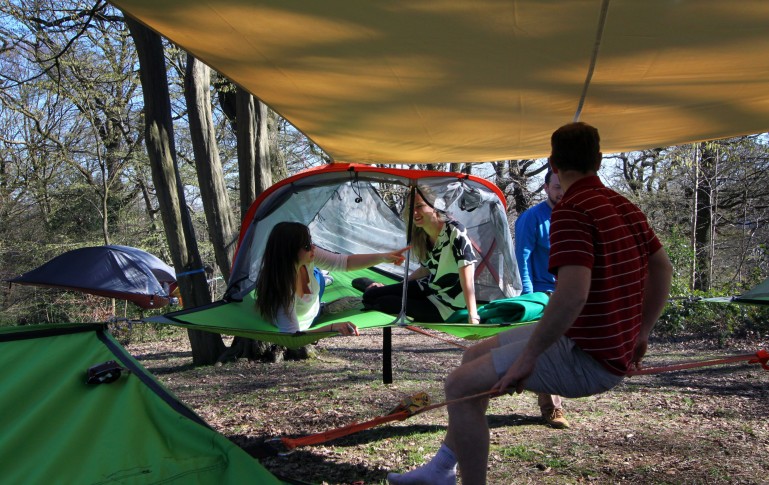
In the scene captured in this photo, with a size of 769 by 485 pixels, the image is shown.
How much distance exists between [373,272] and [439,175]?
1.36m

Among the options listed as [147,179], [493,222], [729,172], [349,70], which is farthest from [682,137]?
[147,179]

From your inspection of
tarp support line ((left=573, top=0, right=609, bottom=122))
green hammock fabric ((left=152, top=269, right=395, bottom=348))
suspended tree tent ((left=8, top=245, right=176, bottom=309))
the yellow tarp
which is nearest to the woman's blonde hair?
the yellow tarp

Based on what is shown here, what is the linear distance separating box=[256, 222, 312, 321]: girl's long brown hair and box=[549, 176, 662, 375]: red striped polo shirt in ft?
6.55

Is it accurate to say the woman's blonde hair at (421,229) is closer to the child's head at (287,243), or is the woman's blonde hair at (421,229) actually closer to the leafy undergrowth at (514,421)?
the child's head at (287,243)

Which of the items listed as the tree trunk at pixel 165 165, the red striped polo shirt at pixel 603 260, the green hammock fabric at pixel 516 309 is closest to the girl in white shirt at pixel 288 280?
the green hammock fabric at pixel 516 309

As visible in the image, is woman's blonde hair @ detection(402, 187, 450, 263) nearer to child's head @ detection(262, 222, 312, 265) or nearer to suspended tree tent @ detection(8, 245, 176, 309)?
child's head @ detection(262, 222, 312, 265)

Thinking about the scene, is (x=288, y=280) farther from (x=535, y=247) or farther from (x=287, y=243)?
(x=535, y=247)

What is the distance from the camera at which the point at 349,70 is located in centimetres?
269

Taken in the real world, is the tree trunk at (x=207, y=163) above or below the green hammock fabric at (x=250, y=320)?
above

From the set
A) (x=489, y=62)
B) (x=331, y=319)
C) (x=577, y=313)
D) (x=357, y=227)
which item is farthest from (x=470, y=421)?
(x=357, y=227)

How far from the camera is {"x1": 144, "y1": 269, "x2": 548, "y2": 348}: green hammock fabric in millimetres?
2859

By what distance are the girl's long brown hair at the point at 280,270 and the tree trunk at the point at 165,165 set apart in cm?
139

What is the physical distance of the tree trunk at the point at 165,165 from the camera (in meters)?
4.74

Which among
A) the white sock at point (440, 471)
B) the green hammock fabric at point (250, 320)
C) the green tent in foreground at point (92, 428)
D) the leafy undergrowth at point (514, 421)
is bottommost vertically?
the leafy undergrowth at point (514, 421)
